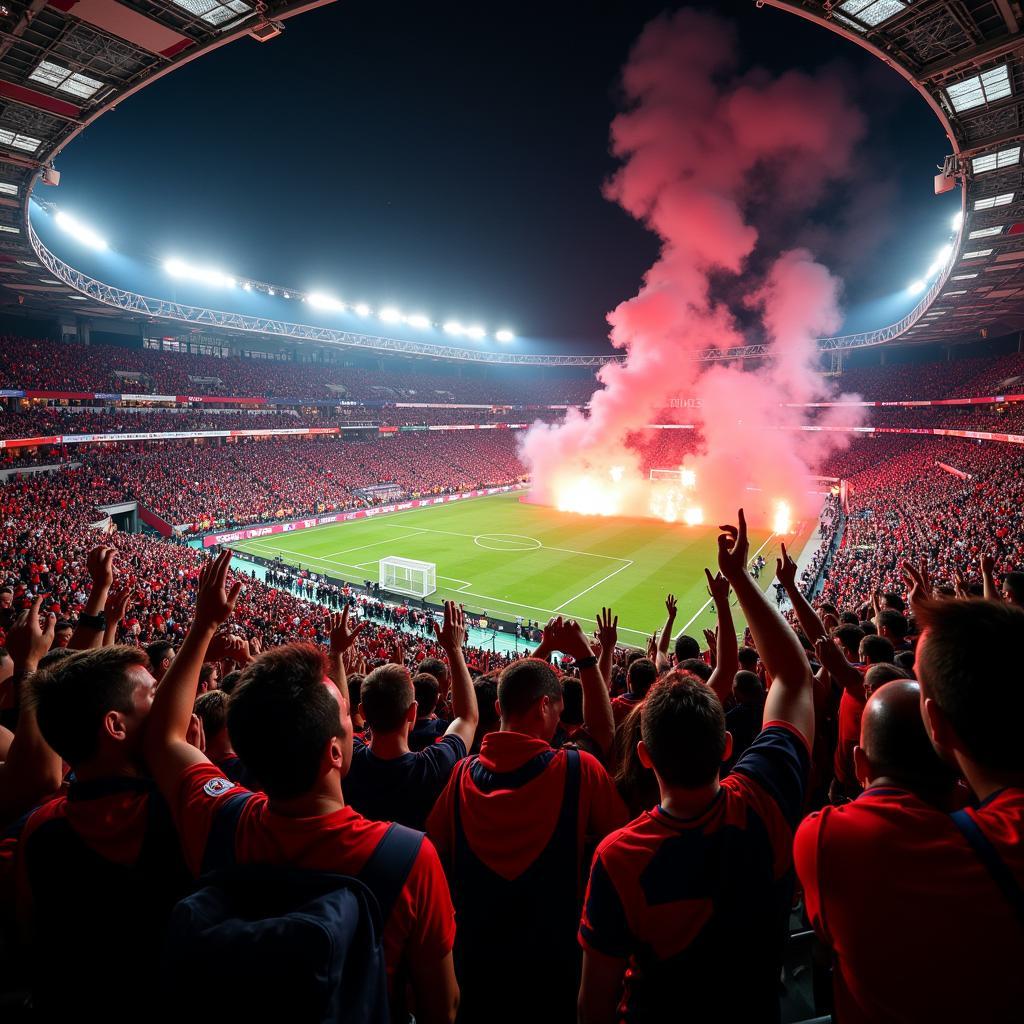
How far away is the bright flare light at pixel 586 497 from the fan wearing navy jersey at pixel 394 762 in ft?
159

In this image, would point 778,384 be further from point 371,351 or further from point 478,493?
point 371,351

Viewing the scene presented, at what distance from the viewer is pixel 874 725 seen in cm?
204

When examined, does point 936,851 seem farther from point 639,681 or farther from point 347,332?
point 347,332

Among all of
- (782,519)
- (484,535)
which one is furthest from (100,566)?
(782,519)

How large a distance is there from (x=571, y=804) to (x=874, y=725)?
1258mm

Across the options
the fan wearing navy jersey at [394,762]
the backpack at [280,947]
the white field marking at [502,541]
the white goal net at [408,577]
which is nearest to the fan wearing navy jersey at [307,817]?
the backpack at [280,947]

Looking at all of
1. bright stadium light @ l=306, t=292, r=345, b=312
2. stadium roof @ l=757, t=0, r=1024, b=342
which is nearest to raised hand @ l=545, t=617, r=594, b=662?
stadium roof @ l=757, t=0, r=1024, b=342

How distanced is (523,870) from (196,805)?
53.3 inches

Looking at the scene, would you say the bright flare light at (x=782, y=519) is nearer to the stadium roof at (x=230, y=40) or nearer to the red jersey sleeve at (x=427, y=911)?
the stadium roof at (x=230, y=40)

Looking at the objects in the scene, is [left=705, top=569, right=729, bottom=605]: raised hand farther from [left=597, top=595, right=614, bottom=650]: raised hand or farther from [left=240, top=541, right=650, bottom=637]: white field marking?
[left=240, top=541, right=650, bottom=637]: white field marking

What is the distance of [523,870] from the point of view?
2441 mm

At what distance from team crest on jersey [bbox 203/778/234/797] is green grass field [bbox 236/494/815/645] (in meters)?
22.2

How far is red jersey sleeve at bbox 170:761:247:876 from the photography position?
2.07 metres

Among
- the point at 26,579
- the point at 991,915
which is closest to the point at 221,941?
the point at 991,915
